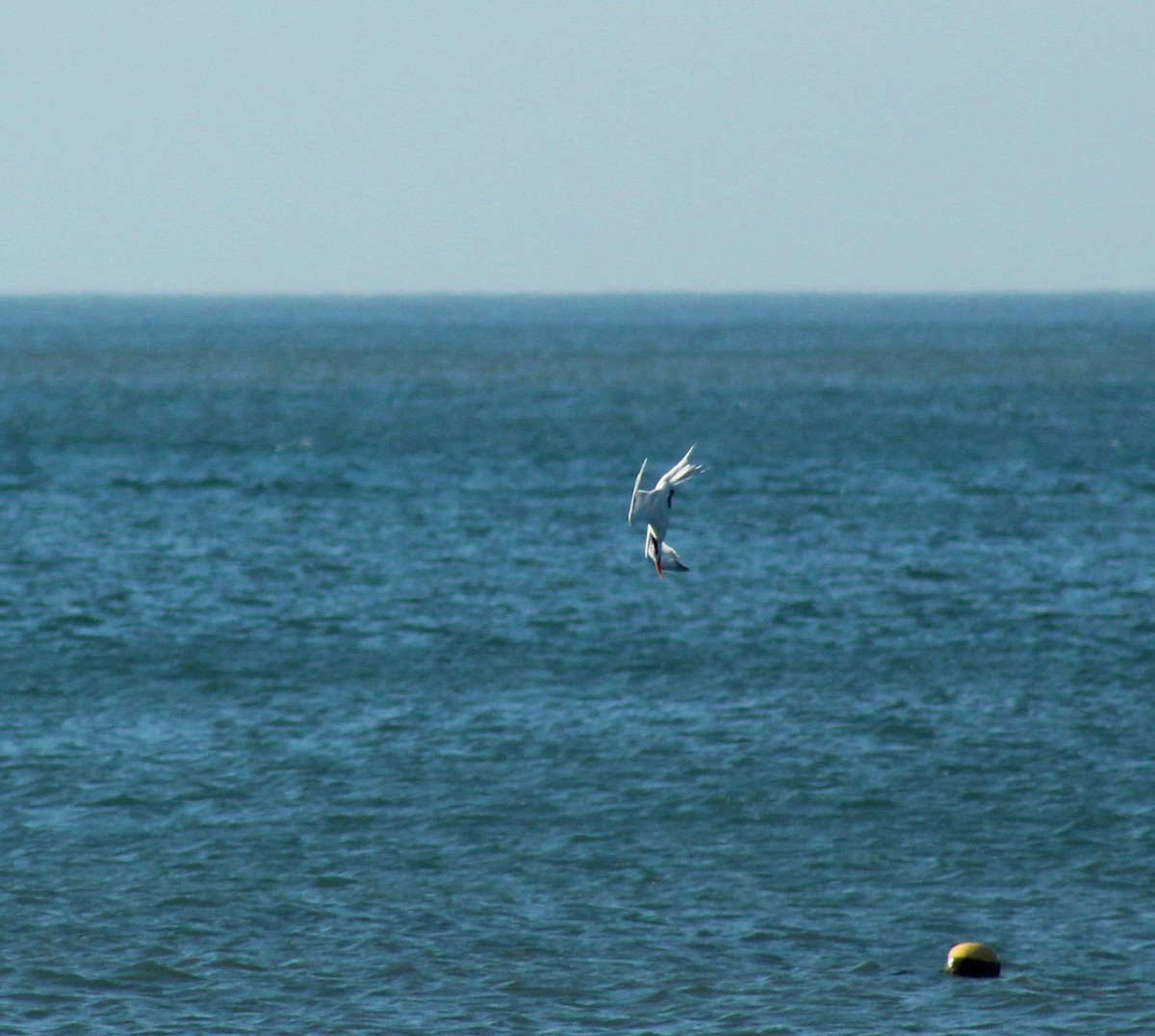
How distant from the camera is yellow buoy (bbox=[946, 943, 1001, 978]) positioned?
67.3ft

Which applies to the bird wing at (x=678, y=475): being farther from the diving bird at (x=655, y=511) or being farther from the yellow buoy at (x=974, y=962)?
the yellow buoy at (x=974, y=962)

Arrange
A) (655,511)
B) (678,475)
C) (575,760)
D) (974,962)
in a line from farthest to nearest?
(575,760) → (974,962) → (655,511) → (678,475)

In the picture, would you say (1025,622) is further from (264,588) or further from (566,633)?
(264,588)

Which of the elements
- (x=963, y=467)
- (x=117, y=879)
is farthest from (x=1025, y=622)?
(x=963, y=467)

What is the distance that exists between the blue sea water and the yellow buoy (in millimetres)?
269

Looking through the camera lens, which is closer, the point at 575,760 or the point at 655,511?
the point at 655,511

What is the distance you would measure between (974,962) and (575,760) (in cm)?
1040

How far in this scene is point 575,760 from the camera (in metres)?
29.9

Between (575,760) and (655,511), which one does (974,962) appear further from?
(575,760)

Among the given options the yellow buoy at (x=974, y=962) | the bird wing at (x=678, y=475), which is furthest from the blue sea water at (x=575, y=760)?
the bird wing at (x=678, y=475)

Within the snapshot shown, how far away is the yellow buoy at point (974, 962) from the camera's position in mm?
20500

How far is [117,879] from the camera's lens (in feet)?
79.5

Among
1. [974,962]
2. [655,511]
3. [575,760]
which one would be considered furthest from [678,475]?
[575,760]

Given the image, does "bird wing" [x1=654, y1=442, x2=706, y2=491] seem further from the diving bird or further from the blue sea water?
the blue sea water
